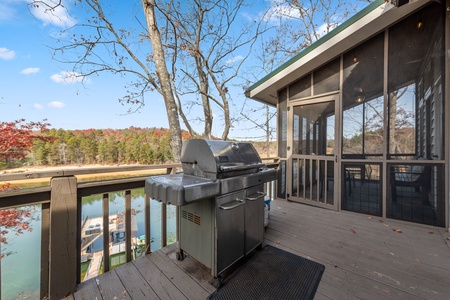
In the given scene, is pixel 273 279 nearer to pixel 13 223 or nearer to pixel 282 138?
pixel 282 138

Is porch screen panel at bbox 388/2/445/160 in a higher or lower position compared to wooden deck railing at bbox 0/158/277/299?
higher

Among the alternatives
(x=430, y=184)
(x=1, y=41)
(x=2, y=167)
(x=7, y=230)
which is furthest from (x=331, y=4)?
(x=7, y=230)

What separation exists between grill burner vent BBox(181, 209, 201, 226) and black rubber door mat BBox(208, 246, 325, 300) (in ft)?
1.96

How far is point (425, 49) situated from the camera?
2836 millimetres

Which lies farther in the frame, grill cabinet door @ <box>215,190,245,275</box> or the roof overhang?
the roof overhang

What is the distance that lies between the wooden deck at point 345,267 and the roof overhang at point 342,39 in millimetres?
2953

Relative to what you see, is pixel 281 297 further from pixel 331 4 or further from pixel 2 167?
pixel 331 4

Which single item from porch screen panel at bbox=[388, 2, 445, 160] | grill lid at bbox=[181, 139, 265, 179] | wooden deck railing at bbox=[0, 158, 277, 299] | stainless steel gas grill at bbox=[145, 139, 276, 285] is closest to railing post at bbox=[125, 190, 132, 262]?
wooden deck railing at bbox=[0, 158, 277, 299]

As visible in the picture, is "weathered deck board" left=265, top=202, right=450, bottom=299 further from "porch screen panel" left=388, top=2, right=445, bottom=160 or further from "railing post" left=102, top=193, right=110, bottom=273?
"railing post" left=102, top=193, right=110, bottom=273

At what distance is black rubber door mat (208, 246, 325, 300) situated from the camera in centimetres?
152

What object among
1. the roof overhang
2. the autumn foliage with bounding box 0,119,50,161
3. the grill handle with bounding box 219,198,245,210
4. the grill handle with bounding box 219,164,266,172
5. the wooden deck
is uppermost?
the roof overhang

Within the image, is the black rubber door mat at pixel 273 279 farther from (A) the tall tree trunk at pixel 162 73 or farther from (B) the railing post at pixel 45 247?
(A) the tall tree trunk at pixel 162 73

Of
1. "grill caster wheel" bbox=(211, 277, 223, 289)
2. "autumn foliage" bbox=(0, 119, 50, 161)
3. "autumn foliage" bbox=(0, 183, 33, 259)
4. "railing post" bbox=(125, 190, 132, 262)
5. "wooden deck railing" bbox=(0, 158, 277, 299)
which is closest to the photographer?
"wooden deck railing" bbox=(0, 158, 277, 299)

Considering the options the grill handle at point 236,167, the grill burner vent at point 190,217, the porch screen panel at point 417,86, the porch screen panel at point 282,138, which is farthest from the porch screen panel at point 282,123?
the grill burner vent at point 190,217
